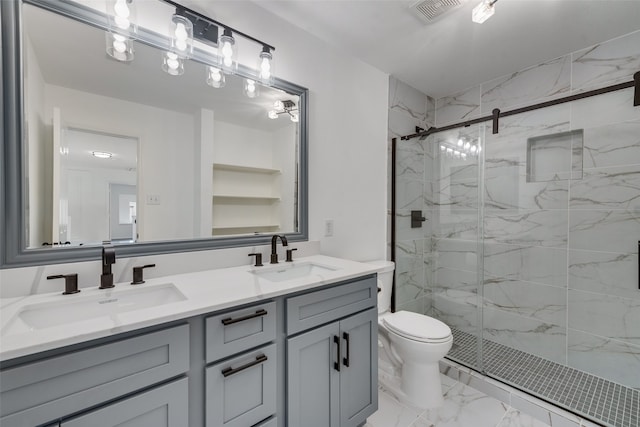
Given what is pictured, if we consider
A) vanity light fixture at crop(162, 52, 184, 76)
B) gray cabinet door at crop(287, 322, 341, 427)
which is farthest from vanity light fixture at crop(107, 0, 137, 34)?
gray cabinet door at crop(287, 322, 341, 427)

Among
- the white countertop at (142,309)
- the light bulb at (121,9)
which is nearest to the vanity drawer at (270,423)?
the white countertop at (142,309)

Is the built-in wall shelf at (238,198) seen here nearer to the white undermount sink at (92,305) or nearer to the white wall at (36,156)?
the white undermount sink at (92,305)

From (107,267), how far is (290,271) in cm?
Result: 86

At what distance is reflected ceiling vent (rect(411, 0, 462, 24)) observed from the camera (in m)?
1.54

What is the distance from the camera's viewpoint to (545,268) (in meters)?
2.19

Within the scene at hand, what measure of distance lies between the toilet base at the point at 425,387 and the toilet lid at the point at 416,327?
214mm

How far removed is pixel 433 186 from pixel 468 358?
150 cm

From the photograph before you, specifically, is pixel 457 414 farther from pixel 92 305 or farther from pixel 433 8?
pixel 433 8

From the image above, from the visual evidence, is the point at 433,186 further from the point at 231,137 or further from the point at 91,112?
the point at 91,112

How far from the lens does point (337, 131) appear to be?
202 centimetres

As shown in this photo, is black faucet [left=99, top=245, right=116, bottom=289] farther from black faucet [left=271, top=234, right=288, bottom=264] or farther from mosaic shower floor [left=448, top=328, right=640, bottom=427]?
mosaic shower floor [left=448, top=328, right=640, bottom=427]

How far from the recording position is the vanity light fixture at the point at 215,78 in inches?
57.8

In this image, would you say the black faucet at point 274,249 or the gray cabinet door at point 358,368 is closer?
the gray cabinet door at point 358,368

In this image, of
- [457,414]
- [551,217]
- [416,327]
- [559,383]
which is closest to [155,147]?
[416,327]
